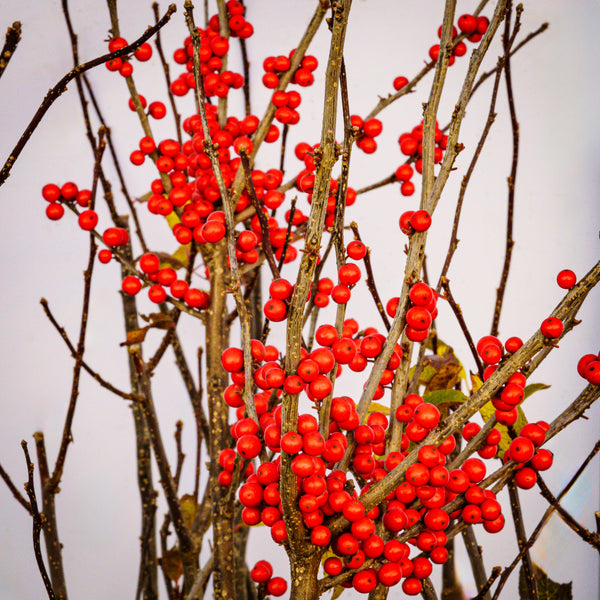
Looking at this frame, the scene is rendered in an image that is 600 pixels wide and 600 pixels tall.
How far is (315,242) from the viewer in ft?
1.04

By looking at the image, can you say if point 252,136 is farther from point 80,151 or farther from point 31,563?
point 31,563

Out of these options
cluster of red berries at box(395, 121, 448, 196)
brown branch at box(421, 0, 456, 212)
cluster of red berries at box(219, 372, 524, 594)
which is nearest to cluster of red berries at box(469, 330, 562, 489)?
cluster of red berries at box(219, 372, 524, 594)

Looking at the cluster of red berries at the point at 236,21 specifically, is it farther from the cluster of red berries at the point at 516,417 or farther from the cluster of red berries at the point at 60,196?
the cluster of red berries at the point at 516,417

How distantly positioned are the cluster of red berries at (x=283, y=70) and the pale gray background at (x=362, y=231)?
0.28 m

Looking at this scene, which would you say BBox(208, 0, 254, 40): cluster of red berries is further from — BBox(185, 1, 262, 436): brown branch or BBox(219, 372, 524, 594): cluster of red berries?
BBox(219, 372, 524, 594): cluster of red berries

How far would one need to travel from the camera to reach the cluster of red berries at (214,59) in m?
0.60

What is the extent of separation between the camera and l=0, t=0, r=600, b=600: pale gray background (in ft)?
2.67

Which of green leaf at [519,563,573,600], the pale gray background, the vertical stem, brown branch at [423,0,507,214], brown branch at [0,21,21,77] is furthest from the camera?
the pale gray background

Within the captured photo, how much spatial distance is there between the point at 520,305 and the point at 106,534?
2.19 feet

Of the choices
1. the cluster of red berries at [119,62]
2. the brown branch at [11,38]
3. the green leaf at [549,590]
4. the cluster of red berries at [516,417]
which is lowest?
the green leaf at [549,590]

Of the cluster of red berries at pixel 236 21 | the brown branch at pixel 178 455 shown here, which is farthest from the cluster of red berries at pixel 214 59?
the brown branch at pixel 178 455

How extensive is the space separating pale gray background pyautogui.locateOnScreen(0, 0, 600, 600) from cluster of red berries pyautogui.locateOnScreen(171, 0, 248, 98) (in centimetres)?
25

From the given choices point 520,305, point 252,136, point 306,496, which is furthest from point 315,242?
point 520,305

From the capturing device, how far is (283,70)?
0.60 metres
